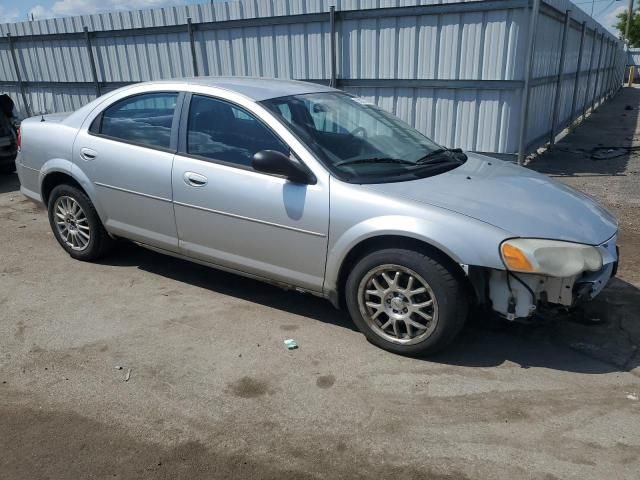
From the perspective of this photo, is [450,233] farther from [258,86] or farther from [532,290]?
[258,86]

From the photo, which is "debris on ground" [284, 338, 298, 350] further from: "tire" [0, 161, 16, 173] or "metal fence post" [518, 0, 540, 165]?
"tire" [0, 161, 16, 173]

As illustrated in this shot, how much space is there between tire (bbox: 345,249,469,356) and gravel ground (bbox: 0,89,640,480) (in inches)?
5.7

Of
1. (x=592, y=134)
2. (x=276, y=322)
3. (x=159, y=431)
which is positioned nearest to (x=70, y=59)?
(x=276, y=322)

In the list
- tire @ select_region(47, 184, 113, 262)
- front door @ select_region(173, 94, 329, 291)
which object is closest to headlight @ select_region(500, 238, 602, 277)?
front door @ select_region(173, 94, 329, 291)

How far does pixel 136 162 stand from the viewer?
4340 mm

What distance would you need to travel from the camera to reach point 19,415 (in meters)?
3.03

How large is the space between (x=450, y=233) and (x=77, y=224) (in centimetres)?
352

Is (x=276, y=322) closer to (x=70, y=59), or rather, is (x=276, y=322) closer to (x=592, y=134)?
(x=70, y=59)

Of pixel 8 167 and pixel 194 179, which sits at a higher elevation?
pixel 194 179

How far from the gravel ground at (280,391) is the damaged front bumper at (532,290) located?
456 millimetres

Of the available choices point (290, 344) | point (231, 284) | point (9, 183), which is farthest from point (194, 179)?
point (9, 183)

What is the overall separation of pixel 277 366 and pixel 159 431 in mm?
859

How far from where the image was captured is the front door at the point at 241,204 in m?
3.64

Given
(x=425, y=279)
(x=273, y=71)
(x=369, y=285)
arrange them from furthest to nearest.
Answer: (x=273, y=71), (x=369, y=285), (x=425, y=279)
